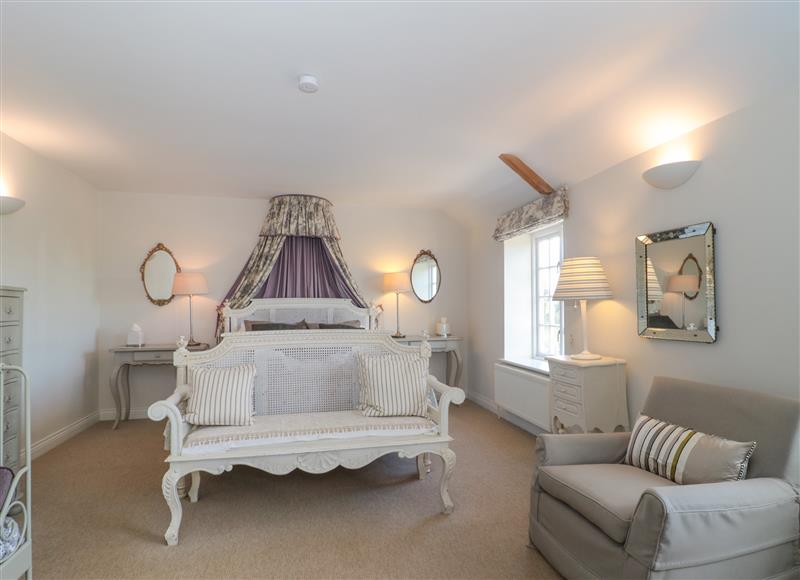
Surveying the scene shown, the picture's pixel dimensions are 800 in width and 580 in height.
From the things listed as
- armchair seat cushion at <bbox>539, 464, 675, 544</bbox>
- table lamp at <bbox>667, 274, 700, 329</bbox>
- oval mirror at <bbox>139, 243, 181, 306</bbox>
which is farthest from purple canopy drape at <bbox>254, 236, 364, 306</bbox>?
armchair seat cushion at <bbox>539, 464, 675, 544</bbox>

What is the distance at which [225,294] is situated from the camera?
506cm

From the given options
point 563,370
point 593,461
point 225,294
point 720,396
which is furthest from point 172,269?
point 720,396

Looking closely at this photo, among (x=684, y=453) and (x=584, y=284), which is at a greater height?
(x=584, y=284)

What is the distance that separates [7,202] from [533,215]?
4.17m

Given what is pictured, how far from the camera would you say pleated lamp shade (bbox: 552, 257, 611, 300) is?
3.14 metres

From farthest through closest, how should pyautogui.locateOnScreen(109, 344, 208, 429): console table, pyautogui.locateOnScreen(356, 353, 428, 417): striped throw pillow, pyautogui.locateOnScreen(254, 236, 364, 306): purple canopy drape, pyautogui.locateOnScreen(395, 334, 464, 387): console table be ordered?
pyautogui.locateOnScreen(395, 334, 464, 387): console table < pyautogui.locateOnScreen(254, 236, 364, 306): purple canopy drape < pyautogui.locateOnScreen(109, 344, 208, 429): console table < pyautogui.locateOnScreen(356, 353, 428, 417): striped throw pillow

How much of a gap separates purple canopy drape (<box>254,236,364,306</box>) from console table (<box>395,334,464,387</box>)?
2.59ft

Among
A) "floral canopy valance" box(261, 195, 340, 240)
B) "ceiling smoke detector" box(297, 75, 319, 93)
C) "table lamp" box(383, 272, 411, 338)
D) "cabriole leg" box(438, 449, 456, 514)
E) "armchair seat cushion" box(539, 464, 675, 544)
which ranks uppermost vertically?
"ceiling smoke detector" box(297, 75, 319, 93)

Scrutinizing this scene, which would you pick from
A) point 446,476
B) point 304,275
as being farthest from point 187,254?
point 446,476

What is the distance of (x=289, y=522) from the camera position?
2.51 m

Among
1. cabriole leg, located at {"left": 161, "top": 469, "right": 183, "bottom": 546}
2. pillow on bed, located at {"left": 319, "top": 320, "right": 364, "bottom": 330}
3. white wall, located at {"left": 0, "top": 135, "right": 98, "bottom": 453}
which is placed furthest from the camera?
pillow on bed, located at {"left": 319, "top": 320, "right": 364, "bottom": 330}

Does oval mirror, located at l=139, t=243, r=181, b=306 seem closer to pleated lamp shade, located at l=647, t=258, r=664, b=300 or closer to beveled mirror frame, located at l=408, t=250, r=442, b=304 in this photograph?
beveled mirror frame, located at l=408, t=250, r=442, b=304

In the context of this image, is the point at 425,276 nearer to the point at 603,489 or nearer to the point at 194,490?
the point at 194,490

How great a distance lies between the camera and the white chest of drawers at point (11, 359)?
Result: 8.77 feet
